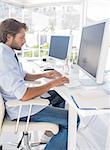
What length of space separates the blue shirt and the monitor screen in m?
1.15

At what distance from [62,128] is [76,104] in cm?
47

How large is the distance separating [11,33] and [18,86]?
0.41 m

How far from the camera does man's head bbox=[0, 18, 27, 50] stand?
1686 millimetres

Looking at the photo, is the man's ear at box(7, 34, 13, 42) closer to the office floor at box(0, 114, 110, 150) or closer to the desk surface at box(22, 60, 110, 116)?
the desk surface at box(22, 60, 110, 116)

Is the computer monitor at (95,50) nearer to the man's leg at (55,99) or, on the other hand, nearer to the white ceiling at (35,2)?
the man's leg at (55,99)

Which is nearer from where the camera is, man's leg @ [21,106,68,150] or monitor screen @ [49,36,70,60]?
man's leg @ [21,106,68,150]

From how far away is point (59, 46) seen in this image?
9.34ft

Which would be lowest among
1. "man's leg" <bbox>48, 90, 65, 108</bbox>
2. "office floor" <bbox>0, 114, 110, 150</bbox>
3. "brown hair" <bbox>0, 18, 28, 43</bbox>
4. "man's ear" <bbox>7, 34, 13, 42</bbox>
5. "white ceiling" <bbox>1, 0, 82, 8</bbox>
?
"office floor" <bbox>0, 114, 110, 150</bbox>

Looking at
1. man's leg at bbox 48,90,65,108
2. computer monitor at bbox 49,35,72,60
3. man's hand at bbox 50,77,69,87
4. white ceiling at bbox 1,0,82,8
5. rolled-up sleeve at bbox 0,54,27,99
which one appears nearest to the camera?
rolled-up sleeve at bbox 0,54,27,99

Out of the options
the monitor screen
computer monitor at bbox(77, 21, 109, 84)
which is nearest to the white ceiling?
the monitor screen

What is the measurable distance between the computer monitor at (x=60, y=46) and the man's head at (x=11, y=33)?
972 mm

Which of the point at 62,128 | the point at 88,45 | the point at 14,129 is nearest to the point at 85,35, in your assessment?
the point at 88,45

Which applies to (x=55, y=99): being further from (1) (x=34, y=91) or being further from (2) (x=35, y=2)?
(2) (x=35, y=2)

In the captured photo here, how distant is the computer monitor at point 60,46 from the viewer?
8.68 ft
